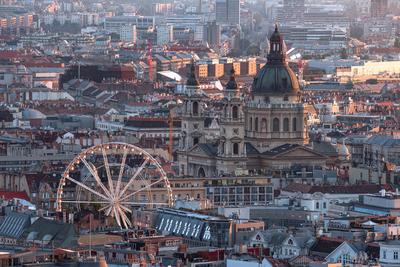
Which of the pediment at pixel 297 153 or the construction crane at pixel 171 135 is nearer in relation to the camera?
the pediment at pixel 297 153

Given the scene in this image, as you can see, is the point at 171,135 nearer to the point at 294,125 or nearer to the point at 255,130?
the point at 255,130

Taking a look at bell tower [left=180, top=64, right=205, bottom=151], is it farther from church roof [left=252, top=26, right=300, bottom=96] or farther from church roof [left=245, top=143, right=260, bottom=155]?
church roof [left=252, top=26, right=300, bottom=96]

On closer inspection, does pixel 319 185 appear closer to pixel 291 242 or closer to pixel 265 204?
pixel 265 204

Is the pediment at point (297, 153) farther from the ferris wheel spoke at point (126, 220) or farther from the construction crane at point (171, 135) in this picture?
the ferris wheel spoke at point (126, 220)

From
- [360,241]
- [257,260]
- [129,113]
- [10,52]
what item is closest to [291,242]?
[360,241]

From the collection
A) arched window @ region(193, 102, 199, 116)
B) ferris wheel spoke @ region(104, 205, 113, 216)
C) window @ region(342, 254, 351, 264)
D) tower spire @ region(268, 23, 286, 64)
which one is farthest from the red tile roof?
window @ region(342, 254, 351, 264)

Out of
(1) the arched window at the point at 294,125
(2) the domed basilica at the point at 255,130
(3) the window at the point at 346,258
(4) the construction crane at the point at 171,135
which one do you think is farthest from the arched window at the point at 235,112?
(3) the window at the point at 346,258

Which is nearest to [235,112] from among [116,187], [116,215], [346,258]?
[116,187]

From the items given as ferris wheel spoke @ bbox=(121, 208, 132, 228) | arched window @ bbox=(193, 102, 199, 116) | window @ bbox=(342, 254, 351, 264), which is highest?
window @ bbox=(342, 254, 351, 264)
